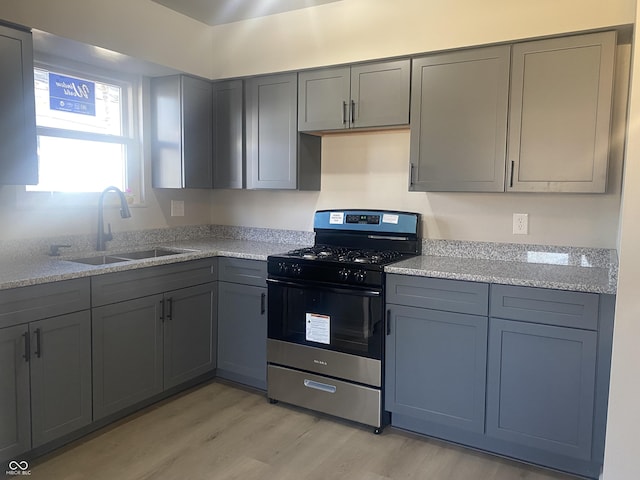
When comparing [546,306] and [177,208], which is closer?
[546,306]

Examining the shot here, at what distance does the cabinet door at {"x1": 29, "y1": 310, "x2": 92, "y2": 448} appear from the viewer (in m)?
2.29

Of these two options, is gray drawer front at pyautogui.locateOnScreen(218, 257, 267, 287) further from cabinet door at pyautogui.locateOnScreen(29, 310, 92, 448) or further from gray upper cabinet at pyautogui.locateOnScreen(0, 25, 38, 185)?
gray upper cabinet at pyautogui.locateOnScreen(0, 25, 38, 185)

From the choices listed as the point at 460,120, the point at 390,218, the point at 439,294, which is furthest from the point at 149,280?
the point at 460,120

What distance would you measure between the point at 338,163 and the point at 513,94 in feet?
4.13

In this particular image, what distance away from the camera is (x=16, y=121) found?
2.49 metres

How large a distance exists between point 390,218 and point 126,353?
5.73 feet

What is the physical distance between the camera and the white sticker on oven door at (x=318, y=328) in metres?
2.83

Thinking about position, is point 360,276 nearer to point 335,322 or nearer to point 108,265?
point 335,322

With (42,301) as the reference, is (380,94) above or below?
above

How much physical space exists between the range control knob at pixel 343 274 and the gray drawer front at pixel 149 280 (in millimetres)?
966

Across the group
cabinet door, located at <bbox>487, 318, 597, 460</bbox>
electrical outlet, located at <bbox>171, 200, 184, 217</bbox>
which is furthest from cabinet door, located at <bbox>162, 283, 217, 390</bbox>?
cabinet door, located at <bbox>487, 318, 597, 460</bbox>

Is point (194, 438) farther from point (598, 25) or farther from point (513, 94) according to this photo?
point (598, 25)

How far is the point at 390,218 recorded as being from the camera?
3.18m

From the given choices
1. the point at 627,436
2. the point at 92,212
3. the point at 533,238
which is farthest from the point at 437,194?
the point at 92,212
